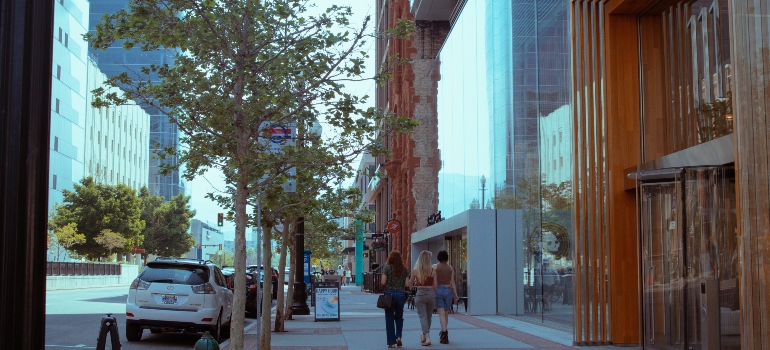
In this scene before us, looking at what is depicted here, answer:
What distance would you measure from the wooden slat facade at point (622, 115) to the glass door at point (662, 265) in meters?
0.37

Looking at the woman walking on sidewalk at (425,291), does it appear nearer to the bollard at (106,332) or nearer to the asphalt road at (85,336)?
the asphalt road at (85,336)

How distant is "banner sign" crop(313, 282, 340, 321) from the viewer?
858 inches

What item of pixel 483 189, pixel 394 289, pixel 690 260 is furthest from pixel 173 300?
pixel 483 189

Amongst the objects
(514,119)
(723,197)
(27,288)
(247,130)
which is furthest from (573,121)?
(27,288)

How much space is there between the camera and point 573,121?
1484cm

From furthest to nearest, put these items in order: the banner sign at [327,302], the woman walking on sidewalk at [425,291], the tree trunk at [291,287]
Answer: the tree trunk at [291,287], the banner sign at [327,302], the woman walking on sidewalk at [425,291]

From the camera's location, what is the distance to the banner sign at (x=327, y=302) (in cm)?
2178

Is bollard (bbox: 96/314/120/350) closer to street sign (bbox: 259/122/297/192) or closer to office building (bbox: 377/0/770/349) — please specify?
street sign (bbox: 259/122/297/192)

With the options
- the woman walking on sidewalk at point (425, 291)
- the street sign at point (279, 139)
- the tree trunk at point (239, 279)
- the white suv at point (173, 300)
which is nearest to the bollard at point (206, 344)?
the tree trunk at point (239, 279)

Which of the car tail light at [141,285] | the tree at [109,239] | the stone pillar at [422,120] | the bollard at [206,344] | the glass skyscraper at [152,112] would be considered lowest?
the bollard at [206,344]

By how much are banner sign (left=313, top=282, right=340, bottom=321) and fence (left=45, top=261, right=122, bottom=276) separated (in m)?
27.8

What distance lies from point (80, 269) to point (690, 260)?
54.7 metres

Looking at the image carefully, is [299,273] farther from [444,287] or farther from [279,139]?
[279,139]

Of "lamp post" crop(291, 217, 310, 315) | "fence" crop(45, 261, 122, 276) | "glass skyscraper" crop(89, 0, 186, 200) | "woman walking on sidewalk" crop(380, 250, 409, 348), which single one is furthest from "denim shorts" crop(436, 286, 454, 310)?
"glass skyscraper" crop(89, 0, 186, 200)
